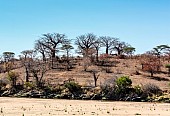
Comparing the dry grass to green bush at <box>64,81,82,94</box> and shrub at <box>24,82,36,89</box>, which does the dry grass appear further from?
shrub at <box>24,82,36,89</box>

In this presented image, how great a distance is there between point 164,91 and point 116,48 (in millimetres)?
67319

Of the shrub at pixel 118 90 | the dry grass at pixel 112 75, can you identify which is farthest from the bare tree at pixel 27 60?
the shrub at pixel 118 90

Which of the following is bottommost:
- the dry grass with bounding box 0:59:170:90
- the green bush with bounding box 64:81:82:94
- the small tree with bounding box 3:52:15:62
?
the green bush with bounding box 64:81:82:94

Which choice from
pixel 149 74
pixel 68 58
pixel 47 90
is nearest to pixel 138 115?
pixel 47 90

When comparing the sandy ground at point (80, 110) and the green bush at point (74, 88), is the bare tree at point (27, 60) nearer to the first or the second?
the green bush at point (74, 88)

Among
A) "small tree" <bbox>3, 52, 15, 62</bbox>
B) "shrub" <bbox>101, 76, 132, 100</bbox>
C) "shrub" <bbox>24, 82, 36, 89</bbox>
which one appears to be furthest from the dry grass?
"small tree" <bbox>3, 52, 15, 62</bbox>

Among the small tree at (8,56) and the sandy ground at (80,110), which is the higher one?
the small tree at (8,56)

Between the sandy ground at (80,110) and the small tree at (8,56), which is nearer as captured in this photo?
the sandy ground at (80,110)

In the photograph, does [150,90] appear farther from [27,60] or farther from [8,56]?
[8,56]

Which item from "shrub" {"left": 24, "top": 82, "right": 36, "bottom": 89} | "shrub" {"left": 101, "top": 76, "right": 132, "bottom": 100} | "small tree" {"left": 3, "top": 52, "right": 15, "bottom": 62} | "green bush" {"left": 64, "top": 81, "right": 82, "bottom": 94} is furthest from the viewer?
"small tree" {"left": 3, "top": 52, "right": 15, "bottom": 62}

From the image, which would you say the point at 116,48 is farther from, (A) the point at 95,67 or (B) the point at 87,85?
(B) the point at 87,85

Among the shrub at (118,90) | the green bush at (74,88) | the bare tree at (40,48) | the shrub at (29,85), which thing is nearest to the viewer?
the shrub at (118,90)

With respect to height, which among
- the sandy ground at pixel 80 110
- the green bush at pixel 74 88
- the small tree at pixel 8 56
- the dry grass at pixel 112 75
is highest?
the small tree at pixel 8 56

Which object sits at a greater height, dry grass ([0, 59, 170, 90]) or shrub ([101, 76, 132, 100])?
dry grass ([0, 59, 170, 90])
